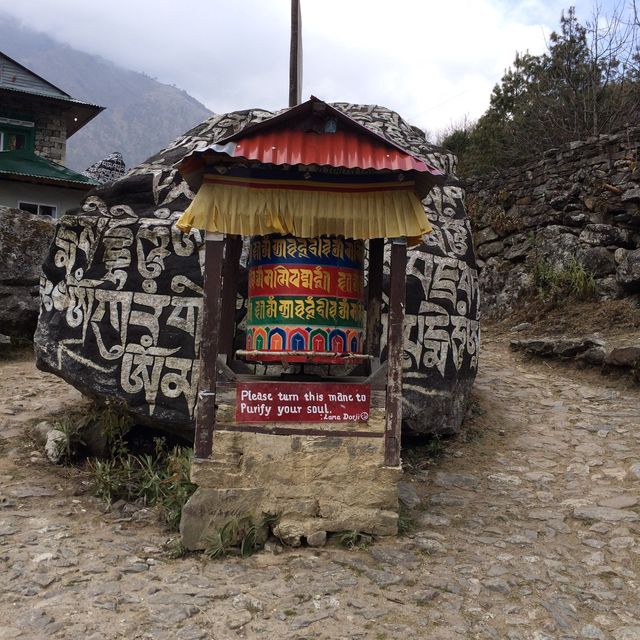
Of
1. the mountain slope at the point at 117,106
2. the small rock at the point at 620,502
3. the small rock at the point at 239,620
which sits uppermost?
the mountain slope at the point at 117,106

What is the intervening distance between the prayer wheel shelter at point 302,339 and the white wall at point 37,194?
40.6ft

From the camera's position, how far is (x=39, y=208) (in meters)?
16.0

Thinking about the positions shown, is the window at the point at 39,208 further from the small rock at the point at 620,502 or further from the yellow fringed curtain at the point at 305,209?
the small rock at the point at 620,502

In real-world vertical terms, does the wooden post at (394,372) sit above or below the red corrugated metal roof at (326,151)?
below

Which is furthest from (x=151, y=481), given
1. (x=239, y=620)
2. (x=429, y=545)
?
(x=429, y=545)

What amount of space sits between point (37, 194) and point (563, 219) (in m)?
12.4

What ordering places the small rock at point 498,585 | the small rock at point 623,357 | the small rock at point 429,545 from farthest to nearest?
the small rock at point 623,357 < the small rock at point 429,545 < the small rock at point 498,585

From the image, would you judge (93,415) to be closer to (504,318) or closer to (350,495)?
(350,495)

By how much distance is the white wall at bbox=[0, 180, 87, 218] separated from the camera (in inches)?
611

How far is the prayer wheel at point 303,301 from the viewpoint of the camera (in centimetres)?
452

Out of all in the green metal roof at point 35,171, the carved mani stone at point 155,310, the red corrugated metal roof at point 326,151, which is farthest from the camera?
the green metal roof at point 35,171

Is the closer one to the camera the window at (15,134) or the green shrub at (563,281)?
the green shrub at (563,281)

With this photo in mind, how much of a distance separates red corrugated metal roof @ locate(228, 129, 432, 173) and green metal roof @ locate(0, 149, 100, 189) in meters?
12.6

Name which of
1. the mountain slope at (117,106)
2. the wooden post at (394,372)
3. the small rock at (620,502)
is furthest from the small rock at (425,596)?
the mountain slope at (117,106)
